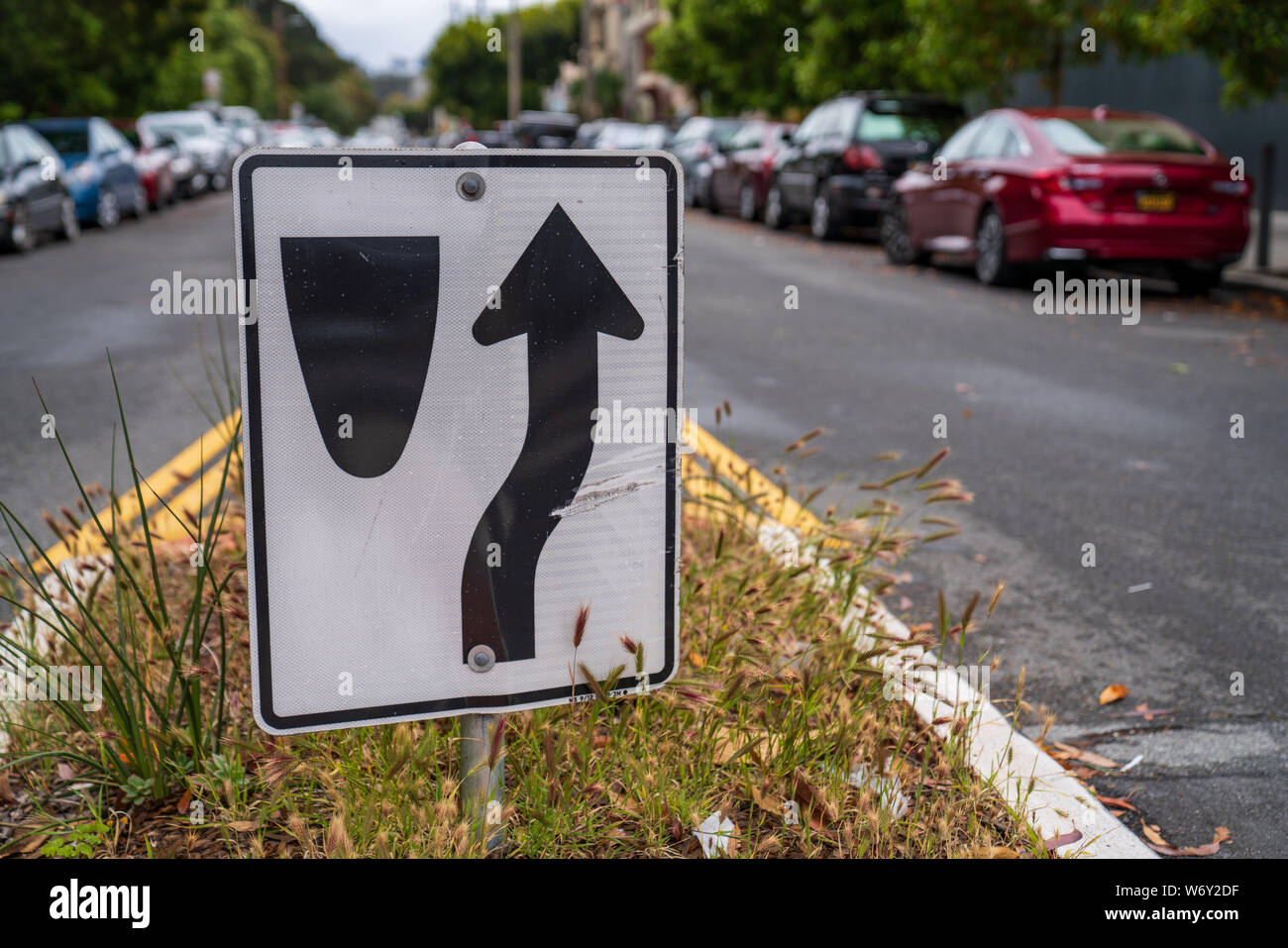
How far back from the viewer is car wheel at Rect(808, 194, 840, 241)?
1836cm

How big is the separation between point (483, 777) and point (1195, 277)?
1251 cm

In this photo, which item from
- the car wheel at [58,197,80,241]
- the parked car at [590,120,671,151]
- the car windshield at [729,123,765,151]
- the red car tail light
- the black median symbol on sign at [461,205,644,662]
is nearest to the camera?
the black median symbol on sign at [461,205,644,662]

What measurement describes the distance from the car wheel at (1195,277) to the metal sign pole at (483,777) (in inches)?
484

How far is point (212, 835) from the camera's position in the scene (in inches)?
108

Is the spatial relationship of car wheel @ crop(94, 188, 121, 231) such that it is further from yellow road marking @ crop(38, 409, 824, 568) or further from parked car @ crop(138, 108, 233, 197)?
yellow road marking @ crop(38, 409, 824, 568)

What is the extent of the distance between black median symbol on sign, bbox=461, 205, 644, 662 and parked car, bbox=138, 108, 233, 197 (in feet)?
94.3

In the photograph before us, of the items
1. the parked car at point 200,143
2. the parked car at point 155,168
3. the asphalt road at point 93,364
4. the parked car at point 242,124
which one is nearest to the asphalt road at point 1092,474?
the asphalt road at point 93,364

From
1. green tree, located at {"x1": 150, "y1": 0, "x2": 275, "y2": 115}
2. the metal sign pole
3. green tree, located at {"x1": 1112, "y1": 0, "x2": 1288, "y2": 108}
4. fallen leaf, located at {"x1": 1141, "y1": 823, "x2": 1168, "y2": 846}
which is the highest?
green tree, located at {"x1": 150, "y1": 0, "x2": 275, "y2": 115}

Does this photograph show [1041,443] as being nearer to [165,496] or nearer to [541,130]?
[165,496]

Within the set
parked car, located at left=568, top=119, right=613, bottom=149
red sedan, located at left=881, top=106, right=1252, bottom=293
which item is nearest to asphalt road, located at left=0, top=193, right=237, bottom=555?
red sedan, located at left=881, top=106, right=1252, bottom=293

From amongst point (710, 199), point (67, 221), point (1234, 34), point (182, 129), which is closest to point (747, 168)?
point (710, 199)

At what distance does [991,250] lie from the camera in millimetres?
13844
